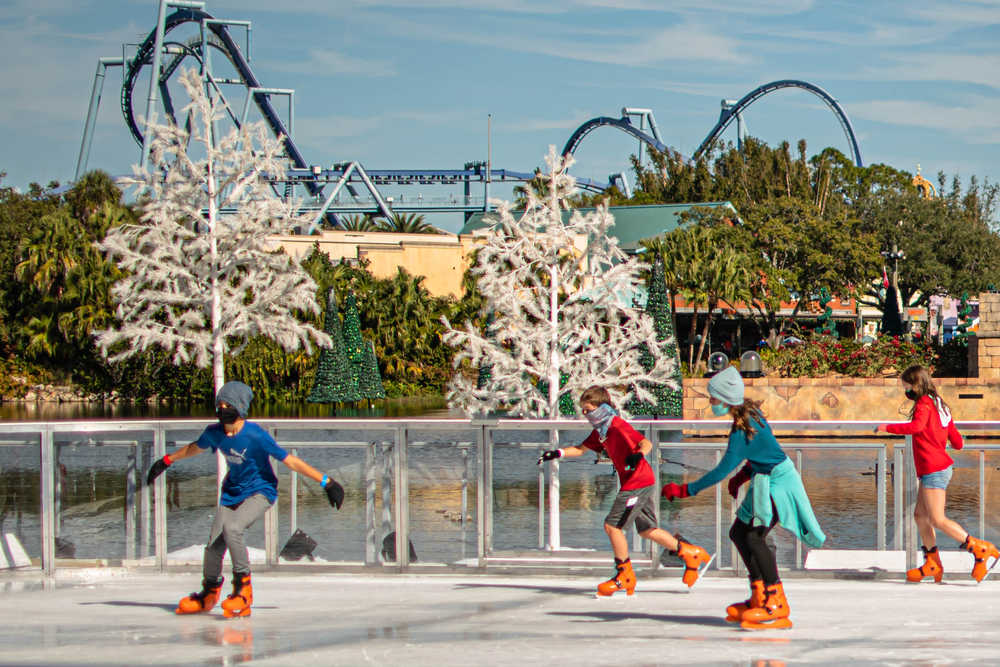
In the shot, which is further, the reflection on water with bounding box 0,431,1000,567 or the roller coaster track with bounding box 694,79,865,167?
the roller coaster track with bounding box 694,79,865,167

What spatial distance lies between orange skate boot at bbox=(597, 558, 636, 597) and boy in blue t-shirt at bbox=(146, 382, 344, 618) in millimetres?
1972

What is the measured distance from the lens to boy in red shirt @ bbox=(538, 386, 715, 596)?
21.7 ft

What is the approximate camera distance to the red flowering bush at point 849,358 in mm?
30578

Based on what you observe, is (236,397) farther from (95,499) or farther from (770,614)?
(770,614)

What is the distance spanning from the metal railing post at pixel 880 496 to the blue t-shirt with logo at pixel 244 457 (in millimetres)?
4351

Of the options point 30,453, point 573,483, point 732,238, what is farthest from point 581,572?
point 732,238

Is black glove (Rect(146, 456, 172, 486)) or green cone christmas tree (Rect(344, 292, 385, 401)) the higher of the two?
green cone christmas tree (Rect(344, 292, 385, 401))

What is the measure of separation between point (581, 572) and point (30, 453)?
431 cm

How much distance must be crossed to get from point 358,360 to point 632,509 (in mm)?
33468

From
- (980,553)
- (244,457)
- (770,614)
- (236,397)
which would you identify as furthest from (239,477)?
(980,553)

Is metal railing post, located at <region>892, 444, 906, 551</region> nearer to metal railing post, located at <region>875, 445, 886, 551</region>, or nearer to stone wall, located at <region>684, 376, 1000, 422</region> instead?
metal railing post, located at <region>875, 445, 886, 551</region>

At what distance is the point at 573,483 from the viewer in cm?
927

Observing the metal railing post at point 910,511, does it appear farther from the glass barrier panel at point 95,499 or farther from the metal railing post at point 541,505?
the glass barrier panel at point 95,499

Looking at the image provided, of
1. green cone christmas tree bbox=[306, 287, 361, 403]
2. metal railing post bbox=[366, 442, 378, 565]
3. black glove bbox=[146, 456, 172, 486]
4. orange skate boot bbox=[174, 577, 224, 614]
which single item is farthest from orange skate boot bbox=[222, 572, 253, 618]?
green cone christmas tree bbox=[306, 287, 361, 403]
